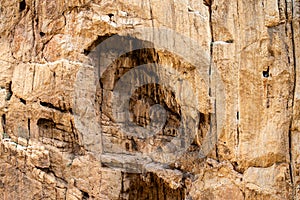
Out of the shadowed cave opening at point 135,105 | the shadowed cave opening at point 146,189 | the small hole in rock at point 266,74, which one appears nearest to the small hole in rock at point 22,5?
the shadowed cave opening at point 135,105

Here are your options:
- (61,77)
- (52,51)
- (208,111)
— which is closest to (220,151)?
(208,111)

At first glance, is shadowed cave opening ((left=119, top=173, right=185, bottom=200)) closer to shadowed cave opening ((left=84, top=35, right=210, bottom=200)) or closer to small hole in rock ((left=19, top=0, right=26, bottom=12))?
shadowed cave opening ((left=84, top=35, right=210, bottom=200))

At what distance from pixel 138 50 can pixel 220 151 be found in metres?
2.06

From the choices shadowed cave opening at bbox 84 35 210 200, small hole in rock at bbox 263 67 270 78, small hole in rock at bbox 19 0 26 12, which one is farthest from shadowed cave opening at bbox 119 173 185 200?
small hole in rock at bbox 19 0 26 12

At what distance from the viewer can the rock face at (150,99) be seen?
426cm

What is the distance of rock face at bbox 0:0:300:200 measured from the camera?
426 cm

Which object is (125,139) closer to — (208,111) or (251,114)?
(208,111)

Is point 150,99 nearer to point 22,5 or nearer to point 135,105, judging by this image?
point 135,105

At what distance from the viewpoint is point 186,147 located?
16.6 ft

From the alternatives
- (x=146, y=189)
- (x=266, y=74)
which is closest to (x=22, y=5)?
(x=146, y=189)

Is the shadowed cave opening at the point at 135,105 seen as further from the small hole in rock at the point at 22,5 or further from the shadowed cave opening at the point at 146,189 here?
the small hole in rock at the point at 22,5

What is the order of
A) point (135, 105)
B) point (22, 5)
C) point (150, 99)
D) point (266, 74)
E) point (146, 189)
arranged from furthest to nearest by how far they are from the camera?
point (22, 5)
point (135, 105)
point (150, 99)
point (146, 189)
point (266, 74)

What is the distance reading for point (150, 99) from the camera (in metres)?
5.51

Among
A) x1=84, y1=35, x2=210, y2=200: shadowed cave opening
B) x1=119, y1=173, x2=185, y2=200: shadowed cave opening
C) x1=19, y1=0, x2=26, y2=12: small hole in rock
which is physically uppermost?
x1=19, y1=0, x2=26, y2=12: small hole in rock
